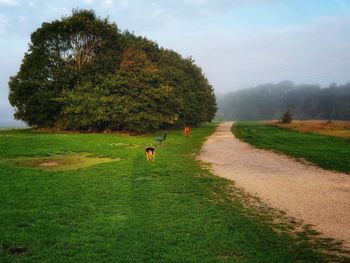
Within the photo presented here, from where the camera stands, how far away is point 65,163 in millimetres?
22812

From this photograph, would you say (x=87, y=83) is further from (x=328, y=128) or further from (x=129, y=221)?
(x=328, y=128)

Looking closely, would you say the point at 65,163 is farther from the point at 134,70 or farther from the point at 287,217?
the point at 134,70

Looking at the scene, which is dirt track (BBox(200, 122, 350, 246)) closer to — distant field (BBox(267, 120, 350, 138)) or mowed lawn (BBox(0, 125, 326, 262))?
mowed lawn (BBox(0, 125, 326, 262))

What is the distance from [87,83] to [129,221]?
1625 inches

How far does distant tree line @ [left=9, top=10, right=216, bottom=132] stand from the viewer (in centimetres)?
4909

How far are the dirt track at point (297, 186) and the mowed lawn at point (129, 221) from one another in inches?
53.8

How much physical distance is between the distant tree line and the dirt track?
24.2m

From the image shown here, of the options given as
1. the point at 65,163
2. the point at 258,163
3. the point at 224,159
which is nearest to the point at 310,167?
the point at 258,163

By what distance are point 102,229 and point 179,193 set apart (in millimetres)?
5203

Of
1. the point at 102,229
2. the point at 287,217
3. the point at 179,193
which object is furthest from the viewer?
the point at 179,193

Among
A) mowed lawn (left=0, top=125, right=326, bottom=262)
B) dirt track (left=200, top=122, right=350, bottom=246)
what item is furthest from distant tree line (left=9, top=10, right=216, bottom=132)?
mowed lawn (left=0, top=125, right=326, bottom=262)

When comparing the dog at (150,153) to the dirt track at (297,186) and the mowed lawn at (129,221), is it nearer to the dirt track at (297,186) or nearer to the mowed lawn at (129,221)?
the mowed lawn at (129,221)

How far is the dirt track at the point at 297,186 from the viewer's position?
38.1ft

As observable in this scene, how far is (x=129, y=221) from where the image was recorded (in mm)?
11156
